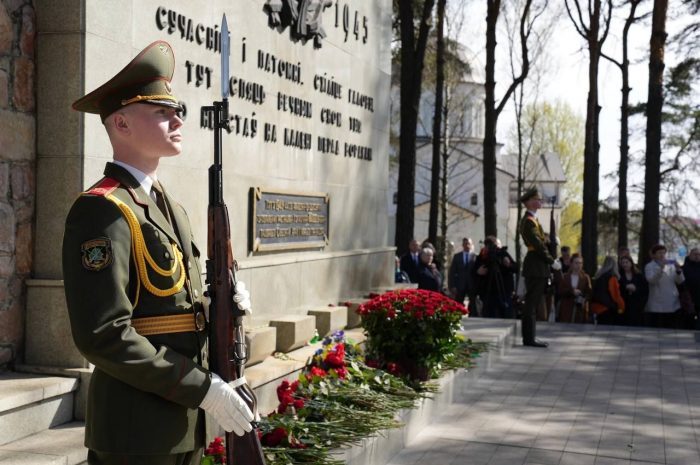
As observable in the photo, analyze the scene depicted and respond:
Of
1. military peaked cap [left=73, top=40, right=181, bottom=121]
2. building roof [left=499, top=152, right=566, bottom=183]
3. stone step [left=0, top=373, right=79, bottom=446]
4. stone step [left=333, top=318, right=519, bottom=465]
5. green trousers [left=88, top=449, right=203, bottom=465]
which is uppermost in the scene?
building roof [left=499, top=152, right=566, bottom=183]

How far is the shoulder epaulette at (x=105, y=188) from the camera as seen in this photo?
2.71 m

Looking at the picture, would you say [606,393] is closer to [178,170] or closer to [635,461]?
[635,461]

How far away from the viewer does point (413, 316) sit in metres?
7.22

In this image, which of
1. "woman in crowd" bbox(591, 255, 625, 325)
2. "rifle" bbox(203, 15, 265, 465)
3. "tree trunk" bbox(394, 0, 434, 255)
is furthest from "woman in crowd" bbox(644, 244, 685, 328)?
"rifle" bbox(203, 15, 265, 465)

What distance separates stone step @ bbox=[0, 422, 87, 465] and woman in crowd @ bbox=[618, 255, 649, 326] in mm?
10769

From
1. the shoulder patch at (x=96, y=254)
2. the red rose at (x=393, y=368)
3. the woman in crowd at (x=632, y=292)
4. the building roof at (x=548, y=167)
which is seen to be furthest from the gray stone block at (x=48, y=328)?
the building roof at (x=548, y=167)

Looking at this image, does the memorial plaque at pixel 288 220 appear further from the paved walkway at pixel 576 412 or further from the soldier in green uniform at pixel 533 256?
the soldier in green uniform at pixel 533 256

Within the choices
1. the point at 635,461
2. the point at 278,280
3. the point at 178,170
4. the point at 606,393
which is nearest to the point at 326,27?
the point at 278,280

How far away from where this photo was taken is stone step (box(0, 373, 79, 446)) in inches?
177

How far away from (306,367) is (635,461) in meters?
2.49

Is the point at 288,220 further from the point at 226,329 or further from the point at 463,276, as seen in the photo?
the point at 463,276

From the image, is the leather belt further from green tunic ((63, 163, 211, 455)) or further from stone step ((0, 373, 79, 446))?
stone step ((0, 373, 79, 446))

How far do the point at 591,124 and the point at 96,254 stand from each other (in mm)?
21843

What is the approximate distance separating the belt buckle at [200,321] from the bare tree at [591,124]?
21.1 metres
